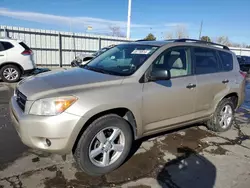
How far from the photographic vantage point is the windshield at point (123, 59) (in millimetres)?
3348

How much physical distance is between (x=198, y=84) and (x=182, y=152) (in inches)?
46.2

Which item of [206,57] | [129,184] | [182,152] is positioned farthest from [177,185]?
[206,57]

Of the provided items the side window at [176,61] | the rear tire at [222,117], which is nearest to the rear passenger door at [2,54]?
the side window at [176,61]

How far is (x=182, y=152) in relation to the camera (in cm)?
372

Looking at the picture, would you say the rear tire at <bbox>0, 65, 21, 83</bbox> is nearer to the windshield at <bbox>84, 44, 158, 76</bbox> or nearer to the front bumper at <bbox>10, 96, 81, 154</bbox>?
the windshield at <bbox>84, 44, 158, 76</bbox>

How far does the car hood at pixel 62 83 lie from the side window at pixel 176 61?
0.91m

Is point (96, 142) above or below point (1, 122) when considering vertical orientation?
above

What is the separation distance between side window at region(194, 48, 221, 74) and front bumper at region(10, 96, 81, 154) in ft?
7.92

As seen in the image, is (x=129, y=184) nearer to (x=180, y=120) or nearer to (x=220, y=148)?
(x=180, y=120)

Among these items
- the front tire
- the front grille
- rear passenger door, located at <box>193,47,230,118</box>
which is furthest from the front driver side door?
→ the front grille

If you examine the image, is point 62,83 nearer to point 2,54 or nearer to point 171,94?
point 171,94

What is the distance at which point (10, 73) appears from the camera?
909cm

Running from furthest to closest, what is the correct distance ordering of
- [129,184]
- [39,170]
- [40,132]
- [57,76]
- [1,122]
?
1. [1,122]
2. [57,76]
3. [39,170]
4. [129,184]
5. [40,132]

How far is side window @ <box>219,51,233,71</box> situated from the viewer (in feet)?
14.8
